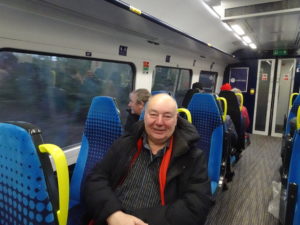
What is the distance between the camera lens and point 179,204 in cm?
145

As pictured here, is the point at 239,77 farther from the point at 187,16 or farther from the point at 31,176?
the point at 31,176

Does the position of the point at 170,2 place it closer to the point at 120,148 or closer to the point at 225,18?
the point at 225,18

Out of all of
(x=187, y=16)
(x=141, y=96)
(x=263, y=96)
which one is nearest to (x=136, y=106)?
(x=141, y=96)

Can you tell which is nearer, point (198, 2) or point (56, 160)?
point (56, 160)

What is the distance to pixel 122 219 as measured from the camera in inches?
55.3

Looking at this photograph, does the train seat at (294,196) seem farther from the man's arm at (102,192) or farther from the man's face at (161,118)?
the man's arm at (102,192)

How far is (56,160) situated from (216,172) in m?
2.17

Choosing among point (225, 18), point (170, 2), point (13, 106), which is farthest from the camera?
point (225, 18)

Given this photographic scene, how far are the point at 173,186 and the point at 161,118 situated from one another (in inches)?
18.1

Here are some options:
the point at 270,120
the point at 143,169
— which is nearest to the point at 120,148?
the point at 143,169

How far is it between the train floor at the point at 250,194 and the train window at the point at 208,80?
102 inches

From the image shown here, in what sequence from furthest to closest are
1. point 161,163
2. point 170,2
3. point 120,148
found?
point 170,2, point 120,148, point 161,163

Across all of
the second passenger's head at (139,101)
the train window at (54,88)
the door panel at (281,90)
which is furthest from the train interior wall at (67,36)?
the door panel at (281,90)

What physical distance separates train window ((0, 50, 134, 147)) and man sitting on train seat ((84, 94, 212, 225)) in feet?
4.89
